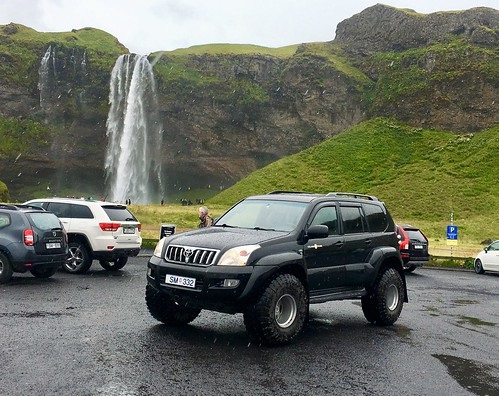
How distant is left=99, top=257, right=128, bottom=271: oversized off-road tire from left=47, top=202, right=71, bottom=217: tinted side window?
2014mm

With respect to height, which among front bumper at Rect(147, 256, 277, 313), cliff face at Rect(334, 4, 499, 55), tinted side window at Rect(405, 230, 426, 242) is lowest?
tinted side window at Rect(405, 230, 426, 242)

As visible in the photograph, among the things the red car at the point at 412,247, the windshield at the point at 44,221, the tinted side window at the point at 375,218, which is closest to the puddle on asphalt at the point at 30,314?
the windshield at the point at 44,221

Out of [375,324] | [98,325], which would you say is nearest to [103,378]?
[98,325]

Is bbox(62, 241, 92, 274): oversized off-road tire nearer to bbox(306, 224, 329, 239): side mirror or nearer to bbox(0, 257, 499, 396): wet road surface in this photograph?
bbox(0, 257, 499, 396): wet road surface

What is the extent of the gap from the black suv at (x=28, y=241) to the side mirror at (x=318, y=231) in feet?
23.6

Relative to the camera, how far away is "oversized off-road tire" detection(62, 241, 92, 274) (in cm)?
1495

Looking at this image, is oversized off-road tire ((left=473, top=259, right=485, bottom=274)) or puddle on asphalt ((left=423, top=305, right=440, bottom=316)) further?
oversized off-road tire ((left=473, top=259, right=485, bottom=274))

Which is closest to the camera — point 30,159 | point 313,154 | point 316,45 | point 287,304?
point 287,304

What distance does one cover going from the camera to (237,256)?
Answer: 725 cm

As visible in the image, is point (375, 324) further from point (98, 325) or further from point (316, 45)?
point (316, 45)

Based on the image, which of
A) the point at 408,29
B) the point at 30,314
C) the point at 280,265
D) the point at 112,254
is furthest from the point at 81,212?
the point at 408,29

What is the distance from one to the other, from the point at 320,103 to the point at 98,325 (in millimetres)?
87686

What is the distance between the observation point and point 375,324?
31.3ft

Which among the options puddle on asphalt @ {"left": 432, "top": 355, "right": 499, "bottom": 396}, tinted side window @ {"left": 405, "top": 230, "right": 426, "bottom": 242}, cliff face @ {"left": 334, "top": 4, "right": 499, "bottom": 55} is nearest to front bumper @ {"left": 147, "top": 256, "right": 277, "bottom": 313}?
puddle on asphalt @ {"left": 432, "top": 355, "right": 499, "bottom": 396}
